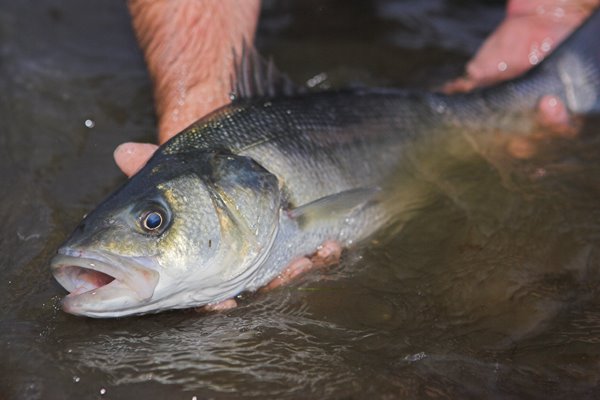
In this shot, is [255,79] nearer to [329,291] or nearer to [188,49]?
[188,49]

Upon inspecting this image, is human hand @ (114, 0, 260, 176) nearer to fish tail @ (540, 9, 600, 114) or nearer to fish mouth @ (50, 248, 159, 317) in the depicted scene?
fish mouth @ (50, 248, 159, 317)

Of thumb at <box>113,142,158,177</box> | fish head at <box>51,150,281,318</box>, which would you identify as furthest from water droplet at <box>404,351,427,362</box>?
thumb at <box>113,142,158,177</box>

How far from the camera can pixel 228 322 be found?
2945mm

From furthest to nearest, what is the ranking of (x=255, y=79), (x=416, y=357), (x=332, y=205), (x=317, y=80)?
(x=317, y=80) → (x=255, y=79) → (x=332, y=205) → (x=416, y=357)

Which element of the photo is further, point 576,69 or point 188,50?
point 576,69

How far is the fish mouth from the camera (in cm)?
262

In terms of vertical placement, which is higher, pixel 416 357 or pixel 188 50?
pixel 188 50

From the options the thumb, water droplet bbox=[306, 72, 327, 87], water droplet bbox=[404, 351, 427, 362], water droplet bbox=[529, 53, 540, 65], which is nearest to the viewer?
water droplet bbox=[404, 351, 427, 362]

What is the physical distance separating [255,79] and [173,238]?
111 centimetres

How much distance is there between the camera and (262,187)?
3.13 meters

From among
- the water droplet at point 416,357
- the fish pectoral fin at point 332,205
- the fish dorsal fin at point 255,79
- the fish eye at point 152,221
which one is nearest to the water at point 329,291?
the water droplet at point 416,357

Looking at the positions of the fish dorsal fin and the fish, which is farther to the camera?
the fish dorsal fin

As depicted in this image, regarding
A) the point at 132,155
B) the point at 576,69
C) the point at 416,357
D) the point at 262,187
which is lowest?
the point at 416,357

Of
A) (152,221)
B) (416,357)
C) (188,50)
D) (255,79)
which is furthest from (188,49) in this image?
(416,357)
